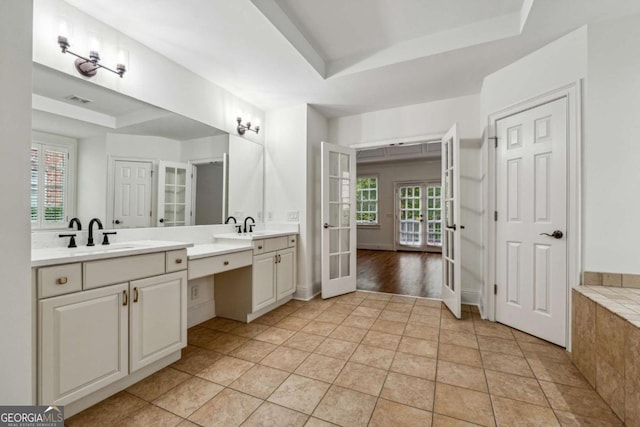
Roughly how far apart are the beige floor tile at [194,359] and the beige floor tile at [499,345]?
2167mm

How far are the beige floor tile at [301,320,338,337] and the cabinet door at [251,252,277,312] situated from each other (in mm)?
536

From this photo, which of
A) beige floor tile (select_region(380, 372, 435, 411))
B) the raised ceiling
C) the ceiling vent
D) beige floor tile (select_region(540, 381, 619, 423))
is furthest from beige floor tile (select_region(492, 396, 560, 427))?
the ceiling vent

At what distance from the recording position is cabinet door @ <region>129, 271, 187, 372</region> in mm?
1702

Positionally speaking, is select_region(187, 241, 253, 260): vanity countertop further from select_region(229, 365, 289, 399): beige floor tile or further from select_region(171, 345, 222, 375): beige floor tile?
select_region(229, 365, 289, 399): beige floor tile

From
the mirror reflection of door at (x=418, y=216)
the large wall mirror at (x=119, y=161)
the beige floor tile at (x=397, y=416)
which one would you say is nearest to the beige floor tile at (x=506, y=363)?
the beige floor tile at (x=397, y=416)

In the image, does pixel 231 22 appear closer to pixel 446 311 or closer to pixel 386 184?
pixel 446 311

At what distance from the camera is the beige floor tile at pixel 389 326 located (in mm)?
2553

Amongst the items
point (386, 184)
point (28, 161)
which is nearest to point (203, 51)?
point (28, 161)

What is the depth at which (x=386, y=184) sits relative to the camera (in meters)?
8.16

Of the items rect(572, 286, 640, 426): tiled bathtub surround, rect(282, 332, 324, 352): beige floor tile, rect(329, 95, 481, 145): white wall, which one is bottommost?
rect(282, 332, 324, 352): beige floor tile

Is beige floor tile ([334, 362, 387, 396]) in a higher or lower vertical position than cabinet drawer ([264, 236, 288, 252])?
lower

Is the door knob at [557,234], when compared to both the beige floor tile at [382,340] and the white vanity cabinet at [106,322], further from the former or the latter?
the white vanity cabinet at [106,322]

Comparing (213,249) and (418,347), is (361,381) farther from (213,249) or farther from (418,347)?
(213,249)

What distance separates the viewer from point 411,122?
365 centimetres
